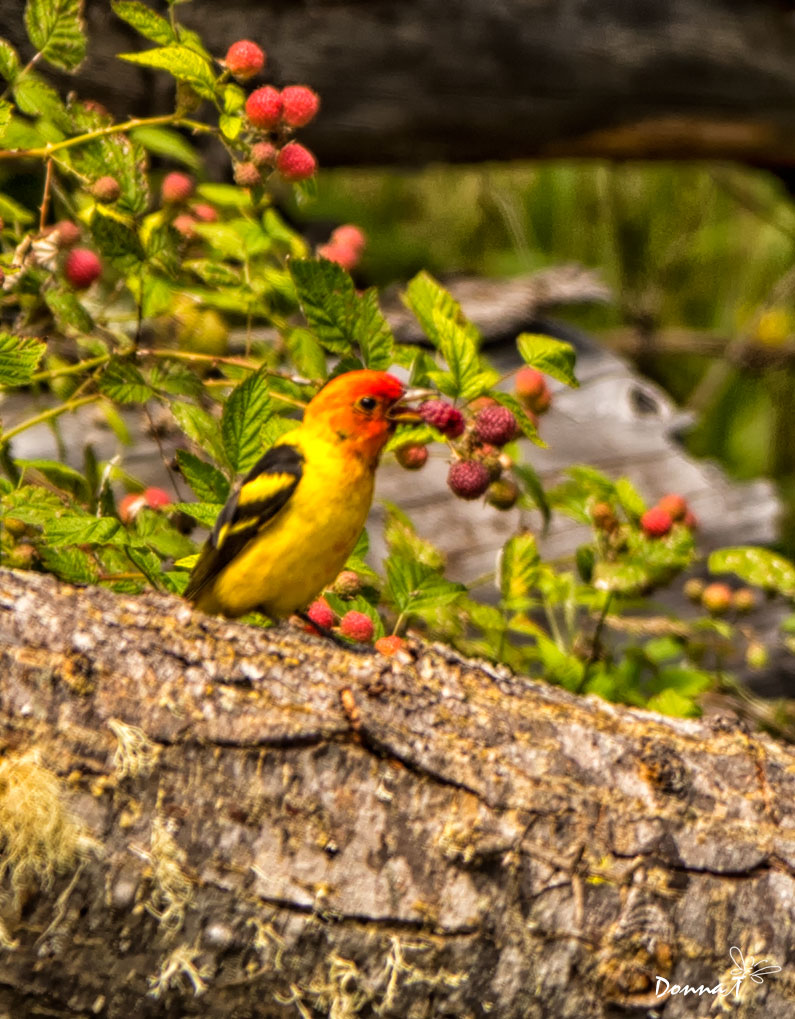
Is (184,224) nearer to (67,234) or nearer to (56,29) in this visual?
(67,234)

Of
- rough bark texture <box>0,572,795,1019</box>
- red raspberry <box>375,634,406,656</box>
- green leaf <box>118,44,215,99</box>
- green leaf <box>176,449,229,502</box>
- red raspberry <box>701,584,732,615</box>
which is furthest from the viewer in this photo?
red raspberry <box>701,584,732,615</box>

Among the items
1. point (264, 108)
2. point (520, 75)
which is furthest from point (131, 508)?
point (520, 75)

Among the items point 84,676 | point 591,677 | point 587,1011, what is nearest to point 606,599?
point 591,677

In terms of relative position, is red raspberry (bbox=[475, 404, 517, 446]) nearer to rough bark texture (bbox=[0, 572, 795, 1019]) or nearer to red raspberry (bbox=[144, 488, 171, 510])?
rough bark texture (bbox=[0, 572, 795, 1019])

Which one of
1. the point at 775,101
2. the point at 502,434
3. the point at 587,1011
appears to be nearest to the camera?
the point at 587,1011

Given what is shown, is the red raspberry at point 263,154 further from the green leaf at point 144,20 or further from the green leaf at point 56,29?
the green leaf at point 56,29

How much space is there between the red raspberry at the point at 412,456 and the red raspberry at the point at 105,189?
2.45ft

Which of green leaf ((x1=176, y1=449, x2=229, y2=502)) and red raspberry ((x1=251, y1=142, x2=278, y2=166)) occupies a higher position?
red raspberry ((x1=251, y1=142, x2=278, y2=166))

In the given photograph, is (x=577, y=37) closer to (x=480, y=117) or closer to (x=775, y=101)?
(x=480, y=117)

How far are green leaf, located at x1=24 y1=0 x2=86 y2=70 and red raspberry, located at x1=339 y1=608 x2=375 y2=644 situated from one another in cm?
120

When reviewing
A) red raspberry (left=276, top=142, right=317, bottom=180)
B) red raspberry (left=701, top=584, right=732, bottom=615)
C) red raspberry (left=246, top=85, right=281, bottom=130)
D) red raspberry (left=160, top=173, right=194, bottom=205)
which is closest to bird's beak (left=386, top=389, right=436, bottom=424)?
red raspberry (left=276, top=142, right=317, bottom=180)

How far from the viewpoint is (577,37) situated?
5.03m

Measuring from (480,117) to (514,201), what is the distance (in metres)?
2.55

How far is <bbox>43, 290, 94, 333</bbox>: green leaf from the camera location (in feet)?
8.29
